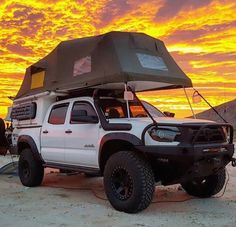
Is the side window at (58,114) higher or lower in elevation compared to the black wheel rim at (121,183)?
higher

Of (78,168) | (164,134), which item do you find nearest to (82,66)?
(78,168)

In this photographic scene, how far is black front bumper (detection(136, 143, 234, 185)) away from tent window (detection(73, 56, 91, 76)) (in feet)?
7.96

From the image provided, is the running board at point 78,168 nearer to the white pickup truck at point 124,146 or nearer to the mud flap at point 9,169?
the white pickup truck at point 124,146

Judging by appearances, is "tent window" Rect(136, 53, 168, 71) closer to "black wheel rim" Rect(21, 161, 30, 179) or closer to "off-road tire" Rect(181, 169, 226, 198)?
"off-road tire" Rect(181, 169, 226, 198)

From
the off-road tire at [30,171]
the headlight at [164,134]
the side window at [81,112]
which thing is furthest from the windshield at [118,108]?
the off-road tire at [30,171]

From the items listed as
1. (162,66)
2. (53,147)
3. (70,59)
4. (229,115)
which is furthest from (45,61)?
(229,115)

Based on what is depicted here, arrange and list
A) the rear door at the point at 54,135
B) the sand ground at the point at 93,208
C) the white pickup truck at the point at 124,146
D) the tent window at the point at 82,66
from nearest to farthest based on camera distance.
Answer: the sand ground at the point at 93,208 → the white pickup truck at the point at 124,146 → the tent window at the point at 82,66 → the rear door at the point at 54,135

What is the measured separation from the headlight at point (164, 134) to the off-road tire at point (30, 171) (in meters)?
3.84

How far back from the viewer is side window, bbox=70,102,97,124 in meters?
8.84

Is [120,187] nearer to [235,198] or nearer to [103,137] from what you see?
[103,137]

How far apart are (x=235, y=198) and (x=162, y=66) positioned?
2933 millimetres

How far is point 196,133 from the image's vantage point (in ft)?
25.4

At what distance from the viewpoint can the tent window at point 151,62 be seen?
29.6 feet

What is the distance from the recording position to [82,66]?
9680mm
